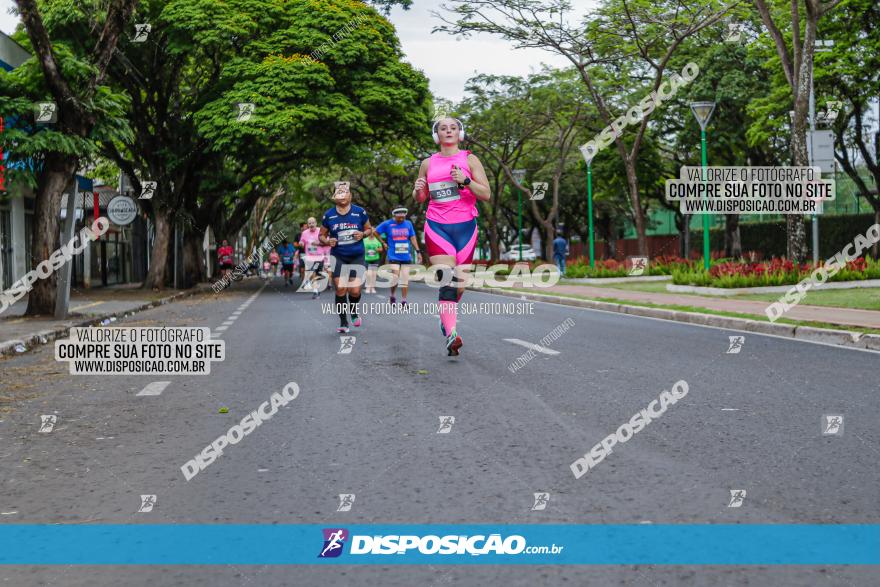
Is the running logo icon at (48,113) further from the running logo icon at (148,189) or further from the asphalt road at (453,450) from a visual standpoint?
the running logo icon at (148,189)

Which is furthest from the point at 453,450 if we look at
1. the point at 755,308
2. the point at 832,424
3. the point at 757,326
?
the point at 755,308

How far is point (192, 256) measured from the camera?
116ft

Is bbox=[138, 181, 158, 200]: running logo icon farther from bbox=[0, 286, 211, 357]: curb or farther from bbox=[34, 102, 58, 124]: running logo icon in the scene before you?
bbox=[34, 102, 58, 124]: running logo icon

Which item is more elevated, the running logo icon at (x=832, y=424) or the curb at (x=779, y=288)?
the curb at (x=779, y=288)

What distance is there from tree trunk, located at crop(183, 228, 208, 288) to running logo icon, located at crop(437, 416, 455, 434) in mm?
28655

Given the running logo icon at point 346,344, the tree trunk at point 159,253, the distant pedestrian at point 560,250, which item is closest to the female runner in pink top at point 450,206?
the running logo icon at point 346,344

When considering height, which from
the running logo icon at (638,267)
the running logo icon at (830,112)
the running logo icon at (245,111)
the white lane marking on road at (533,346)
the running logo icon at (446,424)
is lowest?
the white lane marking on road at (533,346)

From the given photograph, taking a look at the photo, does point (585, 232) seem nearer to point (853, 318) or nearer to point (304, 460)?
point (853, 318)

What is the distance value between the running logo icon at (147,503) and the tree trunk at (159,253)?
25.9 meters

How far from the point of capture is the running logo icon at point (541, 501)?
409cm


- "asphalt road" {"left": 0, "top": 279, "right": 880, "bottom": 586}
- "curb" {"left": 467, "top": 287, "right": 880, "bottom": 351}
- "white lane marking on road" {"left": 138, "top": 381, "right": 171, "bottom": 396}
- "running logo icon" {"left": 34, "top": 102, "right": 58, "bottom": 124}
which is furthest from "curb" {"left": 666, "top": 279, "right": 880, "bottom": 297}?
"white lane marking on road" {"left": 138, "top": 381, "right": 171, "bottom": 396}

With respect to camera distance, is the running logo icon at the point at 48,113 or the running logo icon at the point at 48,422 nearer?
the running logo icon at the point at 48,422

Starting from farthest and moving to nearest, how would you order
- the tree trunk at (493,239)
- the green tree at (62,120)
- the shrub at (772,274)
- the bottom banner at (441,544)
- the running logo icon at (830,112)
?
1. the tree trunk at (493,239)
2. the running logo icon at (830,112)
3. the shrub at (772,274)
4. the green tree at (62,120)
5. the bottom banner at (441,544)

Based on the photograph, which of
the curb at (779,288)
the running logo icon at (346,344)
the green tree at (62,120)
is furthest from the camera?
the curb at (779,288)
